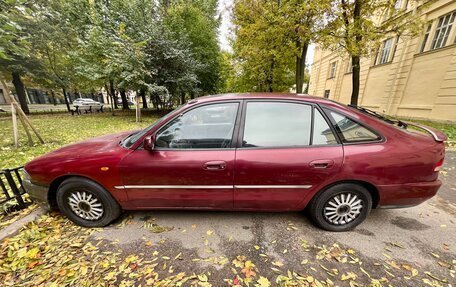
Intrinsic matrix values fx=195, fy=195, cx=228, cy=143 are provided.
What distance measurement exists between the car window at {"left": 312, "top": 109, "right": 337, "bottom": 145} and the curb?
3.83 m

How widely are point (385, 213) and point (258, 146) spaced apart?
2.33 m

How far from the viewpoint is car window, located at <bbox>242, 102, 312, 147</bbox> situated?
225 centimetres

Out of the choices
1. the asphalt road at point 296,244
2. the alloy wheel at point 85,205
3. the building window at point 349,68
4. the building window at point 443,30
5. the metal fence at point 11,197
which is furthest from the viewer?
the building window at point 349,68

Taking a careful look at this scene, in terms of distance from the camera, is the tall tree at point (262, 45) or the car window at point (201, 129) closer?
the car window at point (201, 129)

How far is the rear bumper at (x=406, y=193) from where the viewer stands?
227 centimetres

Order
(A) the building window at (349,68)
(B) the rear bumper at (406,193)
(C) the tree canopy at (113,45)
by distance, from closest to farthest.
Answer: (B) the rear bumper at (406,193), (C) the tree canopy at (113,45), (A) the building window at (349,68)

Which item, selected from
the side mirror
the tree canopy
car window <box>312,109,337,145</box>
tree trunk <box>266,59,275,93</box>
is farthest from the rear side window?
tree trunk <box>266,59,275,93</box>

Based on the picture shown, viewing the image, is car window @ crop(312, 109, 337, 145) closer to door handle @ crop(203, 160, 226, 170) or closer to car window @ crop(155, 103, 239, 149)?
car window @ crop(155, 103, 239, 149)

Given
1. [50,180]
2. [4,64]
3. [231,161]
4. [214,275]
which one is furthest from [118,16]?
[214,275]

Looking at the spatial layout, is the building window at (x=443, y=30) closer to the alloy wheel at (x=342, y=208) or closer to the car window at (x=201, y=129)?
the alloy wheel at (x=342, y=208)

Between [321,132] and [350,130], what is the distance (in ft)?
1.12

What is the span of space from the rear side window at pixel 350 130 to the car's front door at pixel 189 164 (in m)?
1.20

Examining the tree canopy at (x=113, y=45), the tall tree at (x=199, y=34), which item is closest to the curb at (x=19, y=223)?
the tree canopy at (x=113, y=45)

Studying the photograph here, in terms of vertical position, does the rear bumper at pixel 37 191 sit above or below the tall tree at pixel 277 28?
below
